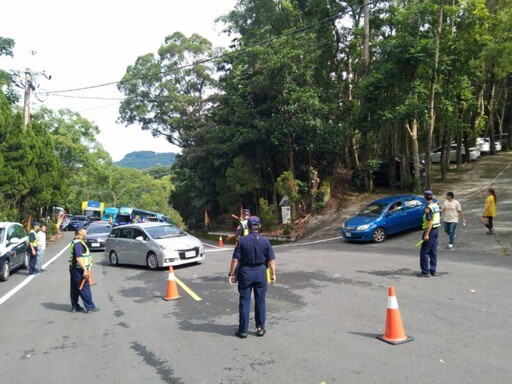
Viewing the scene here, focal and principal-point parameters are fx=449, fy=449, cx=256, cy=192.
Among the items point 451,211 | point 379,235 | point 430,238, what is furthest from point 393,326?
point 379,235

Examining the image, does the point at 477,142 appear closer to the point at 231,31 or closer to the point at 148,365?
the point at 231,31

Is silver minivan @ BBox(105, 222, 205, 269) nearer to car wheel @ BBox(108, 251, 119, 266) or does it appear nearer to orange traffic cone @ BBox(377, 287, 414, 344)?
car wheel @ BBox(108, 251, 119, 266)

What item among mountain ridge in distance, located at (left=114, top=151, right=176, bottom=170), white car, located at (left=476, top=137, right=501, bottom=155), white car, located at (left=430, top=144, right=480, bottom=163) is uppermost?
mountain ridge in distance, located at (left=114, top=151, right=176, bottom=170)

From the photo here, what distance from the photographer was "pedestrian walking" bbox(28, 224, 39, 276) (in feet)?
44.8

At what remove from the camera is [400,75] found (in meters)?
22.0

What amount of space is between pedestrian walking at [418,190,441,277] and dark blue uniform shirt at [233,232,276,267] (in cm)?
458

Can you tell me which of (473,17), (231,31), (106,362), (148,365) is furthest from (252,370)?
(231,31)

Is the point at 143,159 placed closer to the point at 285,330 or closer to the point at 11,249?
the point at 11,249

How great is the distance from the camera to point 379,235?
17.2m

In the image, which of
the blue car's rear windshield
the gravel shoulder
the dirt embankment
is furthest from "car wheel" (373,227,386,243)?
the dirt embankment

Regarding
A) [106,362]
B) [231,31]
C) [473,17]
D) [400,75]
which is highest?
[231,31]

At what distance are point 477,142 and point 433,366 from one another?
123 ft

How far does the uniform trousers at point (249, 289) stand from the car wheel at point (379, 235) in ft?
38.1

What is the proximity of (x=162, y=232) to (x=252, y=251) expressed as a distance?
28.0 feet
